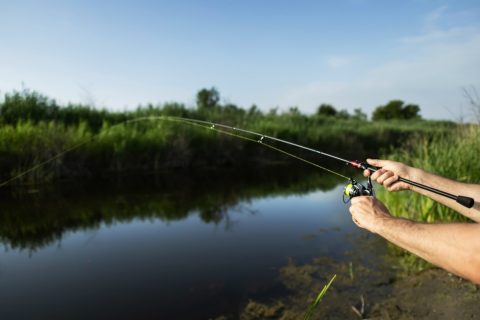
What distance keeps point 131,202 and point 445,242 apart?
695 cm

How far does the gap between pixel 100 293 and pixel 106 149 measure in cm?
756

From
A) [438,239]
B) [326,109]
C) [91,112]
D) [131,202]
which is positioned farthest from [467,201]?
[326,109]

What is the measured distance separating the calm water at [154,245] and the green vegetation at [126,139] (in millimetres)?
1085

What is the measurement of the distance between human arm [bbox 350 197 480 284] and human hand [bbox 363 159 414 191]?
0.54 metres

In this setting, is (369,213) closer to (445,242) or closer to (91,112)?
(445,242)

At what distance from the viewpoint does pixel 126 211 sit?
7.12 m

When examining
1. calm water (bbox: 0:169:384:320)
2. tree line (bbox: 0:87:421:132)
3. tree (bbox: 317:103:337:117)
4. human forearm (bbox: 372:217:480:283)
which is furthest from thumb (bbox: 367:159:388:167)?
tree (bbox: 317:103:337:117)

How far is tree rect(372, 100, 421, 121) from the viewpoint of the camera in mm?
45375

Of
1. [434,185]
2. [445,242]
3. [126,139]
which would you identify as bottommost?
[126,139]

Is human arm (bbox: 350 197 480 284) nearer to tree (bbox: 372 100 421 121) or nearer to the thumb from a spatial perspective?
the thumb

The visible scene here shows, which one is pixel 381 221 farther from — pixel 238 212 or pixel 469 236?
pixel 238 212

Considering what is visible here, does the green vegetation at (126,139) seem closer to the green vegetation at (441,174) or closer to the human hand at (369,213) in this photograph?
the green vegetation at (441,174)

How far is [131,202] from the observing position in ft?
25.5

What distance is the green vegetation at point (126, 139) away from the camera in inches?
365
